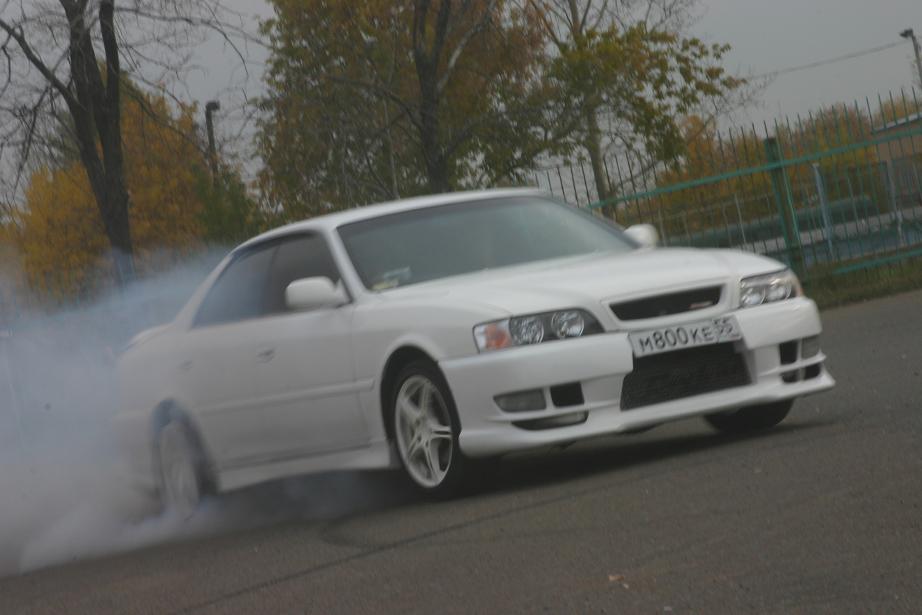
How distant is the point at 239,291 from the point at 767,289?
279 centimetres

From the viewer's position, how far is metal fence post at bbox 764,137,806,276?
19453 millimetres

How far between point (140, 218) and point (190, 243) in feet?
5.42

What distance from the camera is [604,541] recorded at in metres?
6.02

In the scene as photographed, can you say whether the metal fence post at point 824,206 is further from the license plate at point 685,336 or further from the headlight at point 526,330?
the headlight at point 526,330

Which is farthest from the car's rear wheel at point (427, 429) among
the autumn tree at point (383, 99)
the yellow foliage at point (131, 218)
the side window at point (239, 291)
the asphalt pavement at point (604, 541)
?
the yellow foliage at point (131, 218)

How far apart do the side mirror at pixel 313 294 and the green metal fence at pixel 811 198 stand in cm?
1122

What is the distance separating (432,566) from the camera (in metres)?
6.11

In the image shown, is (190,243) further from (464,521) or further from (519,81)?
(464,521)

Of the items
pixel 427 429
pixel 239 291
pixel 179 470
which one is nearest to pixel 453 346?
pixel 427 429

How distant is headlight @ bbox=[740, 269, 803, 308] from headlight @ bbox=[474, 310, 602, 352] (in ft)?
2.76

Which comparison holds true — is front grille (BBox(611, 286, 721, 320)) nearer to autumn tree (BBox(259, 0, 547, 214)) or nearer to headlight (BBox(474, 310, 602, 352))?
headlight (BBox(474, 310, 602, 352))

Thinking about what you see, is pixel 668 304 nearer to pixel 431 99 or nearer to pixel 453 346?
pixel 453 346

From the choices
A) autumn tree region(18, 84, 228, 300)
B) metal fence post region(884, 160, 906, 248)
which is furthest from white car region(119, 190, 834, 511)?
autumn tree region(18, 84, 228, 300)

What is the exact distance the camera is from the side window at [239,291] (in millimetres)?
9172
